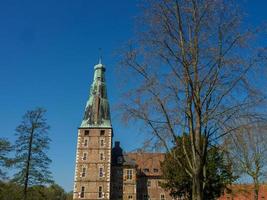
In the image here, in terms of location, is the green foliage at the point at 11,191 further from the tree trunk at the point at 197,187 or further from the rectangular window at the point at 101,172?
the rectangular window at the point at 101,172

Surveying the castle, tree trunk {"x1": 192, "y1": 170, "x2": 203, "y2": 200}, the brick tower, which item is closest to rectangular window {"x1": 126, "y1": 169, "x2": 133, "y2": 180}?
the castle

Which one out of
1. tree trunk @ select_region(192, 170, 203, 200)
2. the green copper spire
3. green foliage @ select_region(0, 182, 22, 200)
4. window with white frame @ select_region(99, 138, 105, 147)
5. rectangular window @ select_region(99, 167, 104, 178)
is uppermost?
the green copper spire

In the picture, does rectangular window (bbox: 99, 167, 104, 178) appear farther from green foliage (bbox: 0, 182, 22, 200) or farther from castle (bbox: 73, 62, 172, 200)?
green foliage (bbox: 0, 182, 22, 200)

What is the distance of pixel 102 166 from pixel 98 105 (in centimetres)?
1101

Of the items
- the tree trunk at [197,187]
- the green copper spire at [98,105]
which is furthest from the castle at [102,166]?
the tree trunk at [197,187]

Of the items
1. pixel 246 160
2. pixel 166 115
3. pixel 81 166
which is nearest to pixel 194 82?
pixel 166 115

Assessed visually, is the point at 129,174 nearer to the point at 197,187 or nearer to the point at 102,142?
the point at 102,142

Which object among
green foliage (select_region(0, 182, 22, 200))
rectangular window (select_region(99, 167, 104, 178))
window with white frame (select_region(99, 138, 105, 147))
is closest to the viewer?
green foliage (select_region(0, 182, 22, 200))

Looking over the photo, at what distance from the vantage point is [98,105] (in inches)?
2285

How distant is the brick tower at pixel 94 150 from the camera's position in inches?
1988

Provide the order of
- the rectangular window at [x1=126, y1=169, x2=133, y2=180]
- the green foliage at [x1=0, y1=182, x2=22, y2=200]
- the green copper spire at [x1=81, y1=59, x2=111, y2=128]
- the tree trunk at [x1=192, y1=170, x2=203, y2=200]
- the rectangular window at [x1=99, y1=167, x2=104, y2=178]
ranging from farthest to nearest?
the green copper spire at [x1=81, y1=59, x2=111, y2=128]
the rectangular window at [x1=126, y1=169, x2=133, y2=180]
the rectangular window at [x1=99, y1=167, x2=104, y2=178]
the green foliage at [x1=0, y1=182, x2=22, y2=200]
the tree trunk at [x1=192, y1=170, x2=203, y2=200]

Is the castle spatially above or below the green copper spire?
below

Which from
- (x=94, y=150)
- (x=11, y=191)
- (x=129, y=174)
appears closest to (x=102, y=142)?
(x=94, y=150)

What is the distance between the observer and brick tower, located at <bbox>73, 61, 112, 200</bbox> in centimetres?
5050
